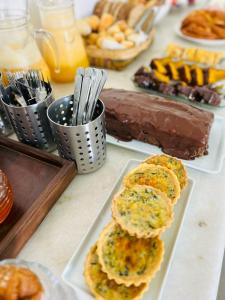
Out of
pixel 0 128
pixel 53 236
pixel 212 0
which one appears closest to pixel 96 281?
pixel 53 236

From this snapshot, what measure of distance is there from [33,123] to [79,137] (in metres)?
0.12

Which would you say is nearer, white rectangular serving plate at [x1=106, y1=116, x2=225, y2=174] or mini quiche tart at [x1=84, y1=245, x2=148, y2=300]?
mini quiche tart at [x1=84, y1=245, x2=148, y2=300]

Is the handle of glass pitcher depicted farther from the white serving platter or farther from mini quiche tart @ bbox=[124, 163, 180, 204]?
the white serving platter

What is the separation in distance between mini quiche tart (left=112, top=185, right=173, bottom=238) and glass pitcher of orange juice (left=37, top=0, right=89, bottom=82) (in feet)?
1.80

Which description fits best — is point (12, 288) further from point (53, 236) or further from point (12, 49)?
point (12, 49)

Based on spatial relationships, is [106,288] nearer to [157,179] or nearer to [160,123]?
[157,179]

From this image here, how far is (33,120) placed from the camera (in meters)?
0.61

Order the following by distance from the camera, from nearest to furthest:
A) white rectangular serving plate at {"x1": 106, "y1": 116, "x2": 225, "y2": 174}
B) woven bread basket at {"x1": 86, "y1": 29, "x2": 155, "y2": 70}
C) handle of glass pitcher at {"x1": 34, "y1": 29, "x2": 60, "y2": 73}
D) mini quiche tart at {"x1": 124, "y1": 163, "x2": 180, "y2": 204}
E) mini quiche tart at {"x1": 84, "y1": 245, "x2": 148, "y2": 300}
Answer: mini quiche tart at {"x1": 84, "y1": 245, "x2": 148, "y2": 300}
mini quiche tart at {"x1": 124, "y1": 163, "x2": 180, "y2": 204}
white rectangular serving plate at {"x1": 106, "y1": 116, "x2": 225, "y2": 174}
handle of glass pitcher at {"x1": 34, "y1": 29, "x2": 60, "y2": 73}
woven bread basket at {"x1": 86, "y1": 29, "x2": 155, "y2": 70}

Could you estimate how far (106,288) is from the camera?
0.40 metres

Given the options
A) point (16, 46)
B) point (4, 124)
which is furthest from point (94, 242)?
point (16, 46)

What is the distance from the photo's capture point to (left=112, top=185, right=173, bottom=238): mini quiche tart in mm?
417

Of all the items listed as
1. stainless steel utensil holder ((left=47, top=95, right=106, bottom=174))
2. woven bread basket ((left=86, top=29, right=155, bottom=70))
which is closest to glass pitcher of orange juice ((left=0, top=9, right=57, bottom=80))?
stainless steel utensil holder ((left=47, top=95, right=106, bottom=174))

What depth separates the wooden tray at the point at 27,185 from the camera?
1.58 feet

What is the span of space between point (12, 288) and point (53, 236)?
0.16 metres
